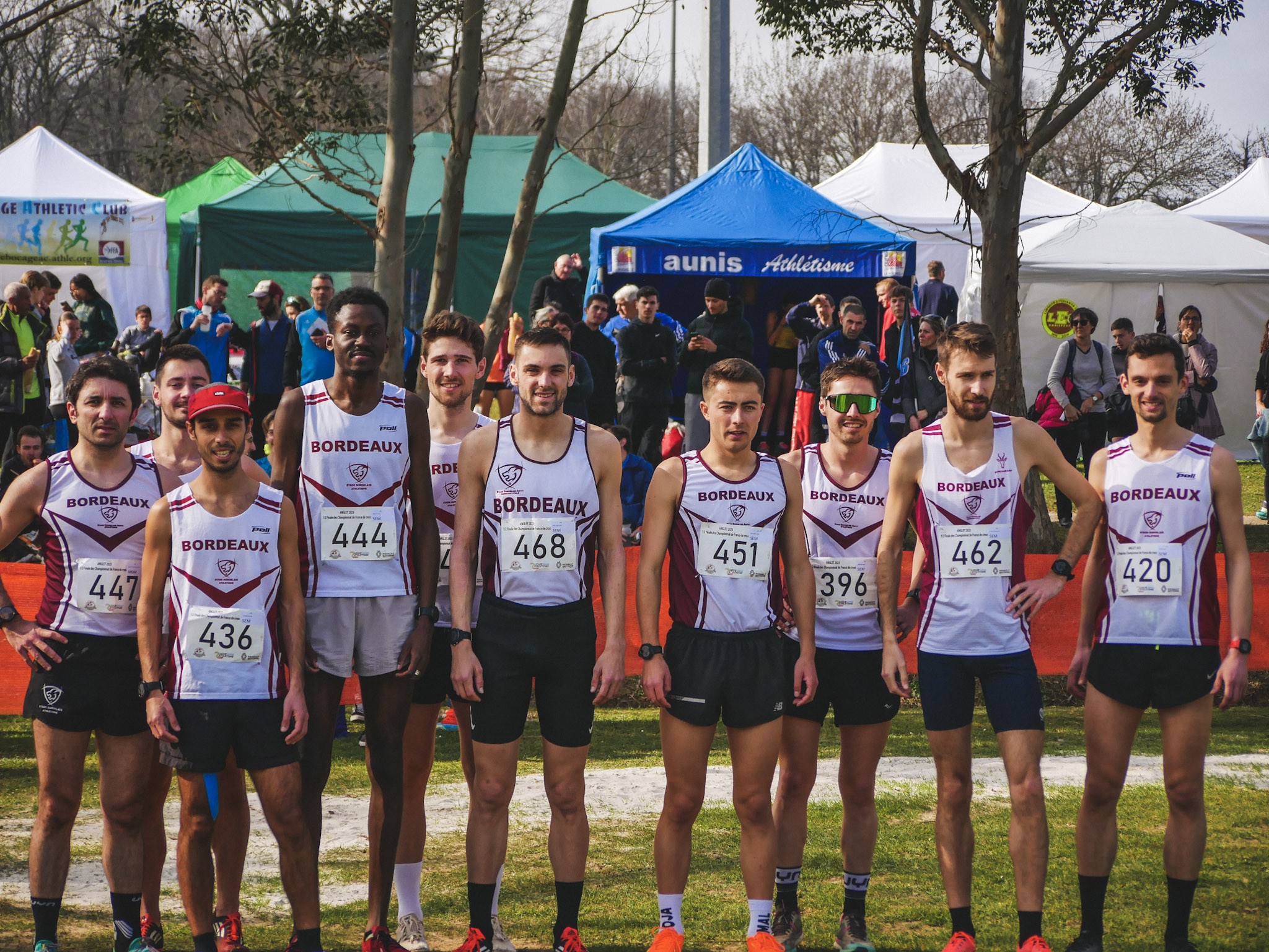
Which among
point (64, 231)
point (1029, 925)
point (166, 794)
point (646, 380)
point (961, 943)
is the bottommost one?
point (961, 943)

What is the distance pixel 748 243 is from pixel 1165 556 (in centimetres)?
1110

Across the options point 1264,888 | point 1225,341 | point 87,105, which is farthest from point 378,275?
point 87,105

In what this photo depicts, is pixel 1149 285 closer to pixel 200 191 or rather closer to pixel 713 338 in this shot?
pixel 713 338

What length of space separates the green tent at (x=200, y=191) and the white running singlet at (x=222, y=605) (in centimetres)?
1619

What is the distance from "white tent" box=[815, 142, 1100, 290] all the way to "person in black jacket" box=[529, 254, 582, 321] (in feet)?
21.5

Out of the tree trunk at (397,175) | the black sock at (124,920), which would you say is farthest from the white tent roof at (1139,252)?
the black sock at (124,920)

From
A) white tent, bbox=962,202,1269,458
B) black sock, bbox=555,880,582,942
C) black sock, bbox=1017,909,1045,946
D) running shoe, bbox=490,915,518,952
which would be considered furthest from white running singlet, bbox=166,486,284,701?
white tent, bbox=962,202,1269,458

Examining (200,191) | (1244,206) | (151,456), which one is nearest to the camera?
(151,456)

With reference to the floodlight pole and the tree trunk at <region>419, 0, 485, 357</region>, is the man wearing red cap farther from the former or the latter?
the floodlight pole

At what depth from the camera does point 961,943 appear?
176 inches

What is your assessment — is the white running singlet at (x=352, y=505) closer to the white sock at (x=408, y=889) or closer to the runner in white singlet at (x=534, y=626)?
the runner in white singlet at (x=534, y=626)

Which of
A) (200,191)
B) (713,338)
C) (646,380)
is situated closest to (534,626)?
(646,380)

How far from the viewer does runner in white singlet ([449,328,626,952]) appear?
4.38m

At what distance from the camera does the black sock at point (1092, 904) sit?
15.1ft
